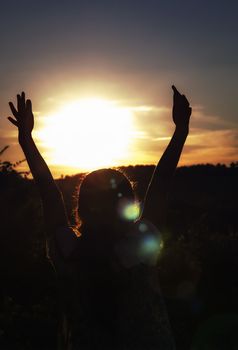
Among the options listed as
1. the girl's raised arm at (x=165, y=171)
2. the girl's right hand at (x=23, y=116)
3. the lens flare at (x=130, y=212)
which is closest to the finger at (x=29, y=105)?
the girl's right hand at (x=23, y=116)

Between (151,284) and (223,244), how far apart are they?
13275mm

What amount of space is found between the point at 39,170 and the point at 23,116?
540 mm

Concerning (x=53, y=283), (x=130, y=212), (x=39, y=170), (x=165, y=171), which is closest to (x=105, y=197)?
(x=130, y=212)

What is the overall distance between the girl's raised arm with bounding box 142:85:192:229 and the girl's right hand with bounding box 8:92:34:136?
0.95 m

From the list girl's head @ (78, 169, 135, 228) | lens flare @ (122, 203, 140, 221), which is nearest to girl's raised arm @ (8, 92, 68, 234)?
girl's head @ (78, 169, 135, 228)

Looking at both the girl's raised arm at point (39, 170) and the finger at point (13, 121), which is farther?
the finger at point (13, 121)

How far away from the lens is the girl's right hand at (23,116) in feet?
11.7

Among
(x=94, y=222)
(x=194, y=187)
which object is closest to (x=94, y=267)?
(x=94, y=222)

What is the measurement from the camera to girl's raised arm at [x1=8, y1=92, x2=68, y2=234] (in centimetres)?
310

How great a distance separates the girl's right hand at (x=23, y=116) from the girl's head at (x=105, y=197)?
89 centimetres

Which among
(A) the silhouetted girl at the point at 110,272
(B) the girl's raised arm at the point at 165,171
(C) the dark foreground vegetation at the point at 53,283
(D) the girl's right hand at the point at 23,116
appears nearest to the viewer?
(A) the silhouetted girl at the point at 110,272

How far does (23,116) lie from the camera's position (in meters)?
3.62

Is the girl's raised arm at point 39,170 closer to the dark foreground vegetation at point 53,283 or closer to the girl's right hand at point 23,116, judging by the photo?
the girl's right hand at point 23,116

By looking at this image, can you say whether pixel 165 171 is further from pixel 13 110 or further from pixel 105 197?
pixel 13 110
